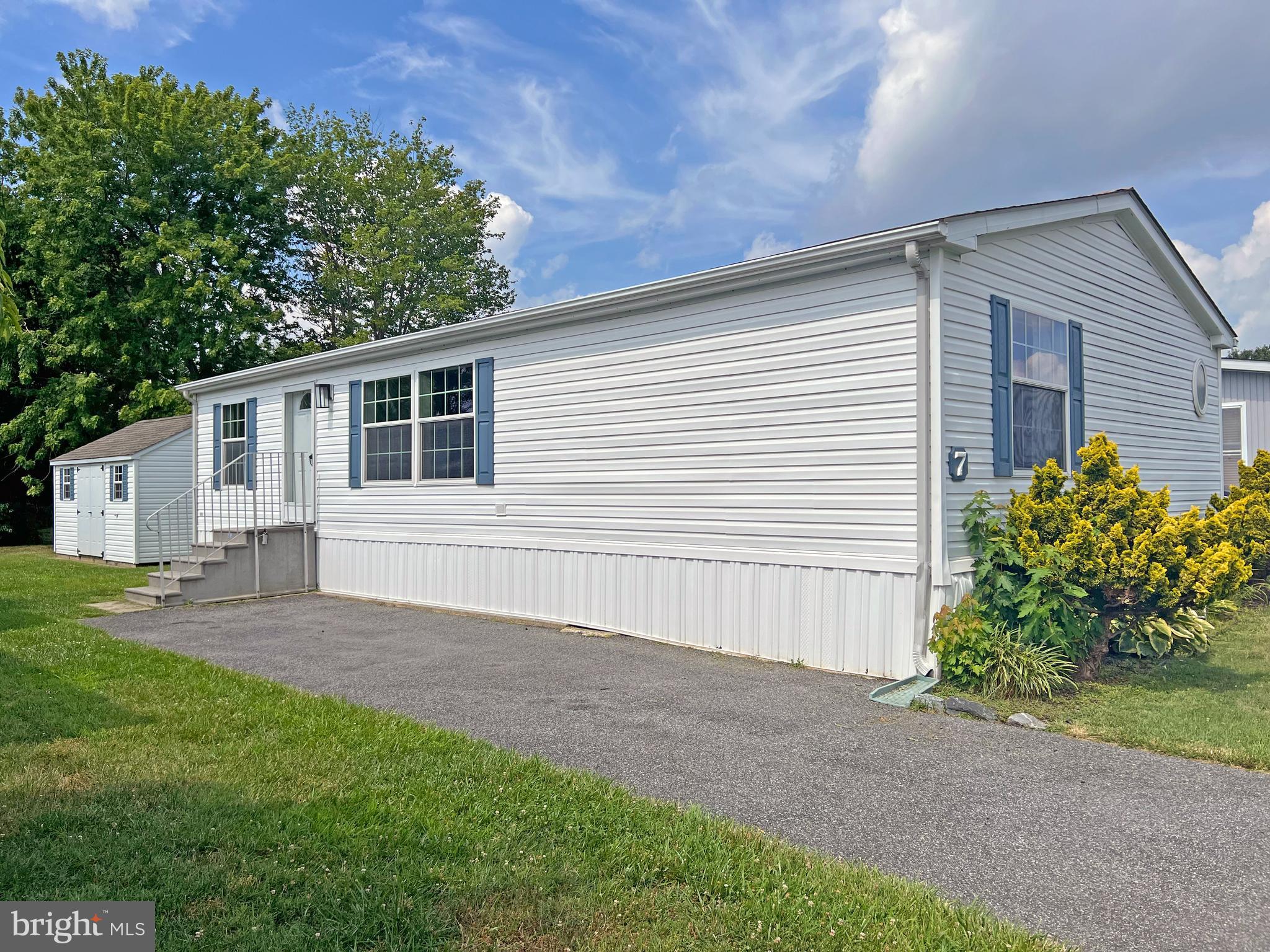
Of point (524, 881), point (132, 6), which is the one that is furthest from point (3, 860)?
point (132, 6)

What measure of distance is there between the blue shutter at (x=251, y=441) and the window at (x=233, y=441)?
174 millimetres

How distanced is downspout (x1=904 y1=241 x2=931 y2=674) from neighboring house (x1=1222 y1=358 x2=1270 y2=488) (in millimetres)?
10930

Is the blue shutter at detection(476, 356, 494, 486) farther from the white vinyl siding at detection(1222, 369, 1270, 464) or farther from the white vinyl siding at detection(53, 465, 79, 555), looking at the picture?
the white vinyl siding at detection(53, 465, 79, 555)

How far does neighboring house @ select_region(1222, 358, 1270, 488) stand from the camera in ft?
46.7

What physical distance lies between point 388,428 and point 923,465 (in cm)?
725

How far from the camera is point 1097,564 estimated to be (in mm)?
5832

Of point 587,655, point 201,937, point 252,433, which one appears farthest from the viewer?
point 252,433

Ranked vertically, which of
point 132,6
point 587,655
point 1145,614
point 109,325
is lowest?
point 587,655

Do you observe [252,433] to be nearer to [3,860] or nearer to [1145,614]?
[3,860]

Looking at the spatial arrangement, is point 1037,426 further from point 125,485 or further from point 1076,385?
point 125,485

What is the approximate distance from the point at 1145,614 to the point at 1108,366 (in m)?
3.28

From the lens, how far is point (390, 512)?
A: 436 inches

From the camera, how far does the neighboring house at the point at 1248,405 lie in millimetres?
14227

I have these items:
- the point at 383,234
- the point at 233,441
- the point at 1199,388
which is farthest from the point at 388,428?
the point at 383,234
